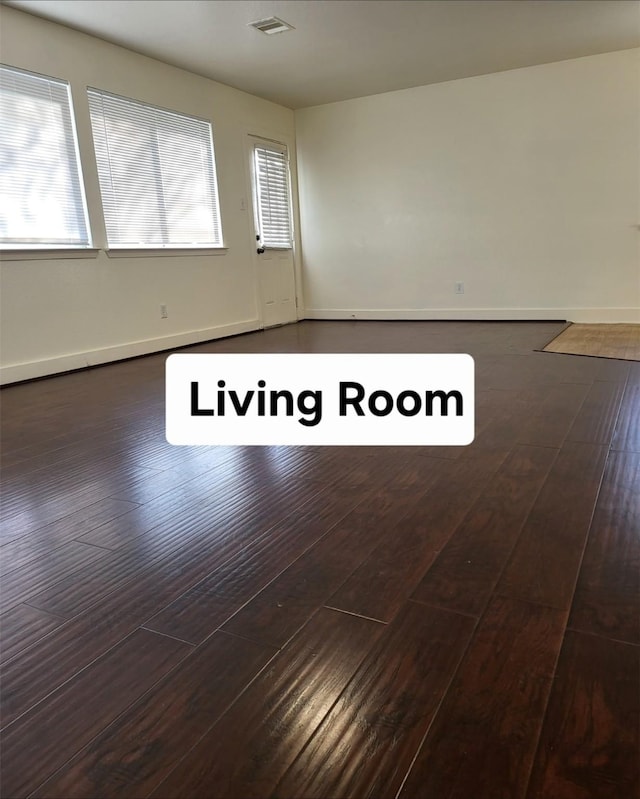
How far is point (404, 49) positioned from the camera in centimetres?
511

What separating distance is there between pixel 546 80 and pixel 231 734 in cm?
654

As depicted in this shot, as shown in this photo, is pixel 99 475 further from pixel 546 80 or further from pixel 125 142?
pixel 546 80

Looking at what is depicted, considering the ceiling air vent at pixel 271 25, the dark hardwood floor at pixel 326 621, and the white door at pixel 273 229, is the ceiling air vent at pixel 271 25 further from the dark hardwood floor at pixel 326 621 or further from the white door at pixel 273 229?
the dark hardwood floor at pixel 326 621

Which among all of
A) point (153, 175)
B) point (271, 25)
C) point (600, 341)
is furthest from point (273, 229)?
point (600, 341)

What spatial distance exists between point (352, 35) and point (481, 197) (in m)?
2.32

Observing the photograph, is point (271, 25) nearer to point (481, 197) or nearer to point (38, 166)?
point (38, 166)

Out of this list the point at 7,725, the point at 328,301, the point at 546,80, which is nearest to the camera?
the point at 7,725

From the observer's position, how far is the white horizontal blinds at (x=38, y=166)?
4004 millimetres

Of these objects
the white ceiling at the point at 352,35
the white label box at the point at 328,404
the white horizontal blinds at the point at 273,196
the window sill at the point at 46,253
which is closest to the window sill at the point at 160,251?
the window sill at the point at 46,253

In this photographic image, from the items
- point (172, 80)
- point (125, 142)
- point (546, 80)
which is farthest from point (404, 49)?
point (125, 142)

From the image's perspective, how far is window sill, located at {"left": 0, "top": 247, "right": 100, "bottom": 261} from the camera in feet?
13.3

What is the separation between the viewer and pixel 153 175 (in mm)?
5176

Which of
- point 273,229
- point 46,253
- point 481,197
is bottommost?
point 46,253

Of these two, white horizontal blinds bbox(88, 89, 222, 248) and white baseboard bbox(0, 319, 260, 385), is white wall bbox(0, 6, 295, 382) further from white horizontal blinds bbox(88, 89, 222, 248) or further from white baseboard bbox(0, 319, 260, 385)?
white horizontal blinds bbox(88, 89, 222, 248)
